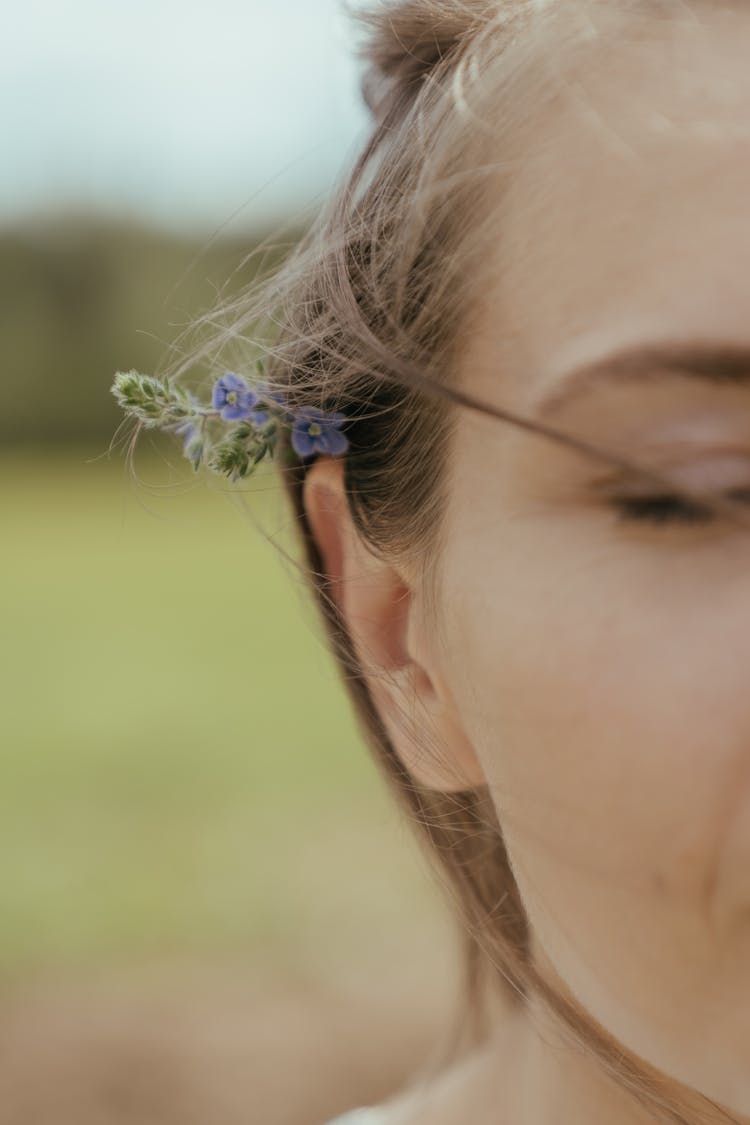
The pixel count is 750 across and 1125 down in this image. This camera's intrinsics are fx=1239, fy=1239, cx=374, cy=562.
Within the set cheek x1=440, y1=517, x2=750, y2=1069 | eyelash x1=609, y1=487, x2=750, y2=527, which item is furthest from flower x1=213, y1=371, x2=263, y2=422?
eyelash x1=609, y1=487, x2=750, y2=527

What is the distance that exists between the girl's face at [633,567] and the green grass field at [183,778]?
23.5 inches

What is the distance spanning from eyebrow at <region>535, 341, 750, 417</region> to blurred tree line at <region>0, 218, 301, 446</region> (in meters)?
20.6

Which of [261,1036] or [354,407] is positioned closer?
[354,407]

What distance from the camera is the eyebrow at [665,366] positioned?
4.08 feet

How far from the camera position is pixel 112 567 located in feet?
56.0

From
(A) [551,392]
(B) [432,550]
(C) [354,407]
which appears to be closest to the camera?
(A) [551,392]

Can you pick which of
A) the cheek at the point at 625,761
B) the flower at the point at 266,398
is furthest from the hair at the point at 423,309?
the cheek at the point at 625,761

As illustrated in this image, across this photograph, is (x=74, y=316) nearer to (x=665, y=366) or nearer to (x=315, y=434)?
(x=315, y=434)

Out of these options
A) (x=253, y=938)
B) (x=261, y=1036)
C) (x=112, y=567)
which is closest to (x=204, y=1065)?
(x=261, y=1036)

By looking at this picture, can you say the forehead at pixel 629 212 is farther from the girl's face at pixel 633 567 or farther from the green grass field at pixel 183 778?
the green grass field at pixel 183 778

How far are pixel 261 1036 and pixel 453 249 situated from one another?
3766 mm

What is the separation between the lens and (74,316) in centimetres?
2419

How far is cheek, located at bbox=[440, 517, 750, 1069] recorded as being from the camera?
1240 mm

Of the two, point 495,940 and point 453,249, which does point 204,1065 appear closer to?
point 495,940
